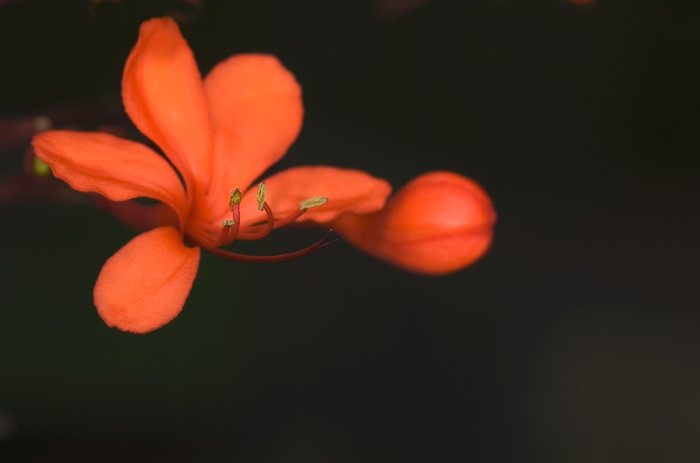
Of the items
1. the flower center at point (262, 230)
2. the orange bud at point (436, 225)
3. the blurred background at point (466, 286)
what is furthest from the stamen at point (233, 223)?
the blurred background at point (466, 286)

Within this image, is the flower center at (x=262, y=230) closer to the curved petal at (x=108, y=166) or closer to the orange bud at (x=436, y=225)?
the curved petal at (x=108, y=166)

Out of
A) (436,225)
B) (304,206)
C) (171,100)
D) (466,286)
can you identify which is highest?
(171,100)

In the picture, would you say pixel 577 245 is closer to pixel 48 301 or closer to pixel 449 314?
pixel 449 314

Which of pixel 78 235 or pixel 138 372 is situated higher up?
pixel 78 235

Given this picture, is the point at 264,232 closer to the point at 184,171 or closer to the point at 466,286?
the point at 184,171

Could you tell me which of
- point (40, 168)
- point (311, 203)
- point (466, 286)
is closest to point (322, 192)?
point (311, 203)

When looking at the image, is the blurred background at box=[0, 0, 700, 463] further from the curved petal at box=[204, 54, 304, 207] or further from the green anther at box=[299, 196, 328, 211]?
the green anther at box=[299, 196, 328, 211]

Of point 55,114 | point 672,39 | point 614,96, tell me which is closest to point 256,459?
point 55,114
